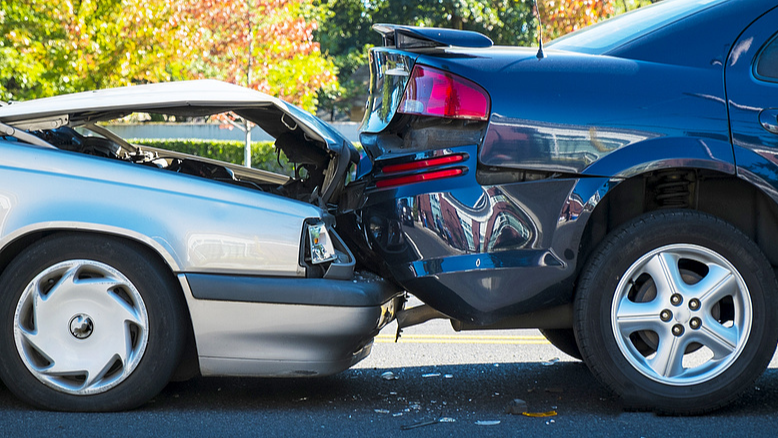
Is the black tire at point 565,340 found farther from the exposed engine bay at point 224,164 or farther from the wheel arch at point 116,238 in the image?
the wheel arch at point 116,238

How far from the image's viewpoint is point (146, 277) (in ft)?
10.8

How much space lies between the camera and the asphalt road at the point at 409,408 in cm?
319

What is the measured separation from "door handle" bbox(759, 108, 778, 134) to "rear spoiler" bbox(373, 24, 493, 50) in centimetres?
113

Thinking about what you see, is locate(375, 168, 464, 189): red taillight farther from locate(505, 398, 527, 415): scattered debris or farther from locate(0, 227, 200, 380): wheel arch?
locate(505, 398, 527, 415): scattered debris

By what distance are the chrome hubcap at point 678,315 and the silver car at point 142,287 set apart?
105cm

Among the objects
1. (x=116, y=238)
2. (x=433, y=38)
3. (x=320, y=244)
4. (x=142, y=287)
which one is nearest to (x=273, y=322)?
(x=320, y=244)

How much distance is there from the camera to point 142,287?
3289 millimetres

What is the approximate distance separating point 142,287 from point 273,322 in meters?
0.53

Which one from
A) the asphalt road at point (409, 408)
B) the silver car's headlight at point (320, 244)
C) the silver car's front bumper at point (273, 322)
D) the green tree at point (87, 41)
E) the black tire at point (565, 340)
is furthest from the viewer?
the green tree at point (87, 41)

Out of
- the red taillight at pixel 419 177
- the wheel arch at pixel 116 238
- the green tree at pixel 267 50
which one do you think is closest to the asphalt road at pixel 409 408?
the wheel arch at pixel 116 238

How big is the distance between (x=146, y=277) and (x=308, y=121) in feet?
3.52

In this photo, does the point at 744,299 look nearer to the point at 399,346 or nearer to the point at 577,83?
the point at 577,83

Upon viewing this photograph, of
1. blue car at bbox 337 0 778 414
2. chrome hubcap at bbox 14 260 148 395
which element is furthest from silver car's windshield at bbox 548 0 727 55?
chrome hubcap at bbox 14 260 148 395

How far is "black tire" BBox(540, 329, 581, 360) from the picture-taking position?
4.46 metres
